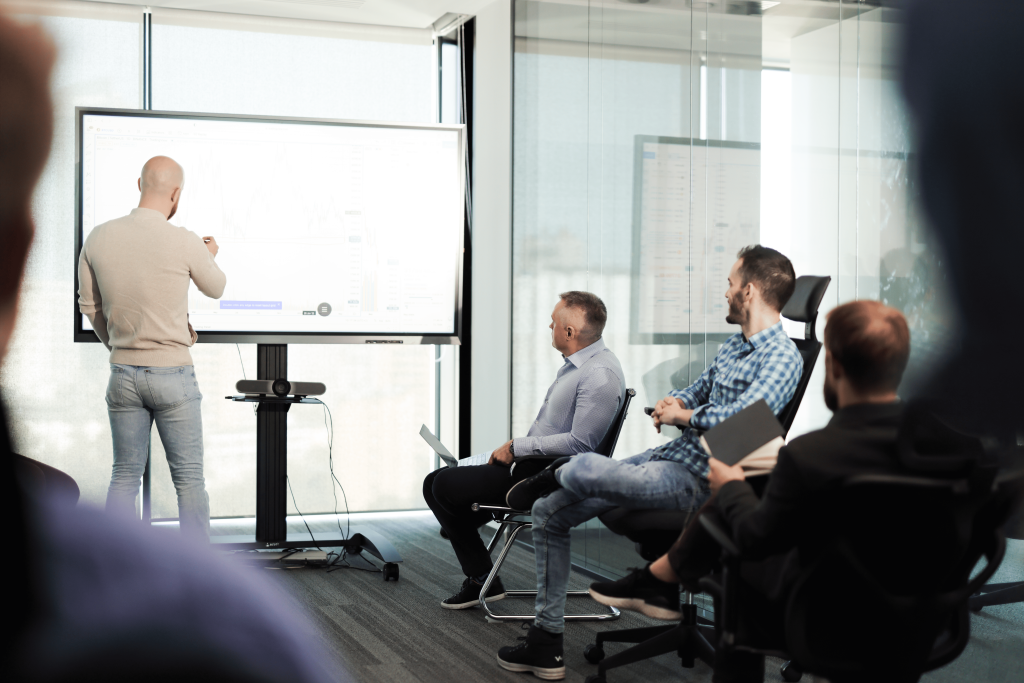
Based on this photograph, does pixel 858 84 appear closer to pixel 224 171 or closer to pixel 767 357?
pixel 767 357

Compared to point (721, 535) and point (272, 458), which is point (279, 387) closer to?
point (272, 458)

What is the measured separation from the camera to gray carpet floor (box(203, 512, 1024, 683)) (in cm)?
218

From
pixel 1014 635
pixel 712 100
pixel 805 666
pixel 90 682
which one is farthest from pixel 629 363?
pixel 90 682

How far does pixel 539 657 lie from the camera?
2613 mm

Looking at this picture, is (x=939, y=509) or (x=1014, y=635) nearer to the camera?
(x=939, y=509)

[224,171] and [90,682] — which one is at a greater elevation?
[224,171]

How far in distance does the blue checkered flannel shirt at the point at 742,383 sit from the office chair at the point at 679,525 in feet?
0.20

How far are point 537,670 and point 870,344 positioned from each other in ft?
4.80

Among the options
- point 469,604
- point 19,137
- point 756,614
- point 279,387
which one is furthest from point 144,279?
point 19,137

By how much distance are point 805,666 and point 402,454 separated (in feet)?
12.8

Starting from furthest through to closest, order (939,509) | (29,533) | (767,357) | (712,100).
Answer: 1. (712,100)
2. (767,357)
3. (939,509)
4. (29,533)

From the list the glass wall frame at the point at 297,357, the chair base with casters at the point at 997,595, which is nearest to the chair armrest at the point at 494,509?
the chair base with casters at the point at 997,595

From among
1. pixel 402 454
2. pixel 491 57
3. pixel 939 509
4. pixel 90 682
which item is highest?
pixel 491 57

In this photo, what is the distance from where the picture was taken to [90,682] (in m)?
0.27
